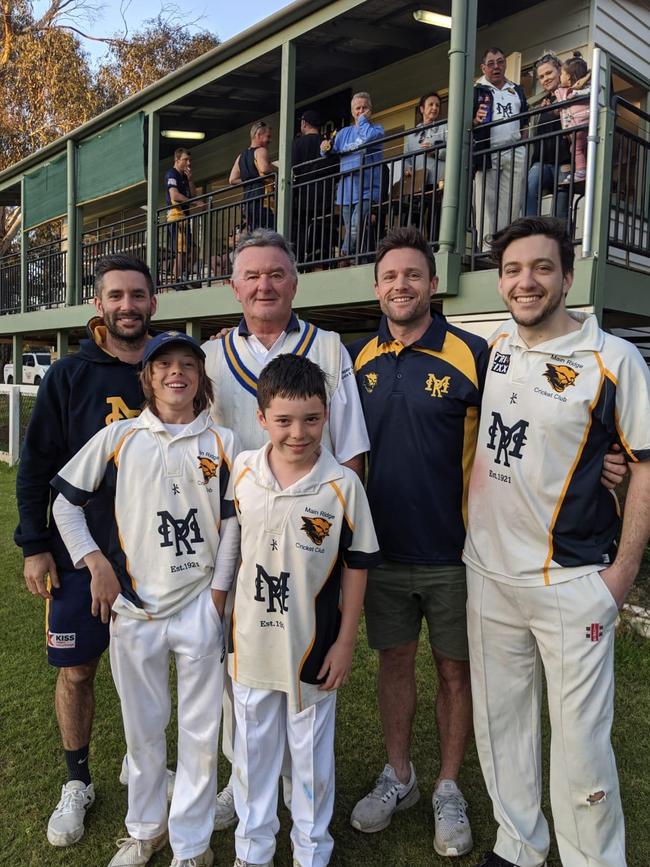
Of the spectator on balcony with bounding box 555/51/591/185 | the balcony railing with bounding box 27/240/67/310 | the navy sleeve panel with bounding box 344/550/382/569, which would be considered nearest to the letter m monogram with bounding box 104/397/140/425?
the navy sleeve panel with bounding box 344/550/382/569

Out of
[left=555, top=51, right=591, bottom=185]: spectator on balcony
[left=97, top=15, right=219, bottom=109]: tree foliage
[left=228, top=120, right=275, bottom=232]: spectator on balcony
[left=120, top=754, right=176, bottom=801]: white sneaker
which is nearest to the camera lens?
[left=120, top=754, right=176, bottom=801]: white sneaker

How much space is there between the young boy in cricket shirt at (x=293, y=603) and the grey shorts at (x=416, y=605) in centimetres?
42

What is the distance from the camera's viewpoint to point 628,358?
2.12 meters

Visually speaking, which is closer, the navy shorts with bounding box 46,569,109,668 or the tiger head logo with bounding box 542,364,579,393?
the tiger head logo with bounding box 542,364,579,393

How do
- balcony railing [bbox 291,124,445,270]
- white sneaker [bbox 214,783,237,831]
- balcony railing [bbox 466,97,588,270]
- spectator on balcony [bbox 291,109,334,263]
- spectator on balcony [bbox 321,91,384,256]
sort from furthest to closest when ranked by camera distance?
spectator on balcony [bbox 291,109,334,263] → spectator on balcony [bbox 321,91,384,256] → balcony railing [bbox 291,124,445,270] → balcony railing [bbox 466,97,588,270] → white sneaker [bbox 214,783,237,831]

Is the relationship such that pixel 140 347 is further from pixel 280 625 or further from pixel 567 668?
pixel 567 668

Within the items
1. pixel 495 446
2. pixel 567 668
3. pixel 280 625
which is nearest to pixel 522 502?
pixel 495 446

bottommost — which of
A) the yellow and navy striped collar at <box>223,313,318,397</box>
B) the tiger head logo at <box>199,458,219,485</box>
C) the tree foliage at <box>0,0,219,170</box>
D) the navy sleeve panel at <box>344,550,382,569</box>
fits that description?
the navy sleeve panel at <box>344,550,382,569</box>

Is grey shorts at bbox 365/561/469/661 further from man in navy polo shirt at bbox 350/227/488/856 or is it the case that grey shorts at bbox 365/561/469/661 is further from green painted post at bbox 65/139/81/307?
green painted post at bbox 65/139/81/307

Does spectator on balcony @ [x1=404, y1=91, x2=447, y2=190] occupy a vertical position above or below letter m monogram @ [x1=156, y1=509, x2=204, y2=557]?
above

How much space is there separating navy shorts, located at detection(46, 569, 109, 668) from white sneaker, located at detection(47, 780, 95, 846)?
51 centimetres

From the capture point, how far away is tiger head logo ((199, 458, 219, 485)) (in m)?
2.29

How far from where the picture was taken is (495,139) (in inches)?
243

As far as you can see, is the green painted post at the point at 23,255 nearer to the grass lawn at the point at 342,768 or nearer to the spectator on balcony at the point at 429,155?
the spectator on balcony at the point at 429,155
